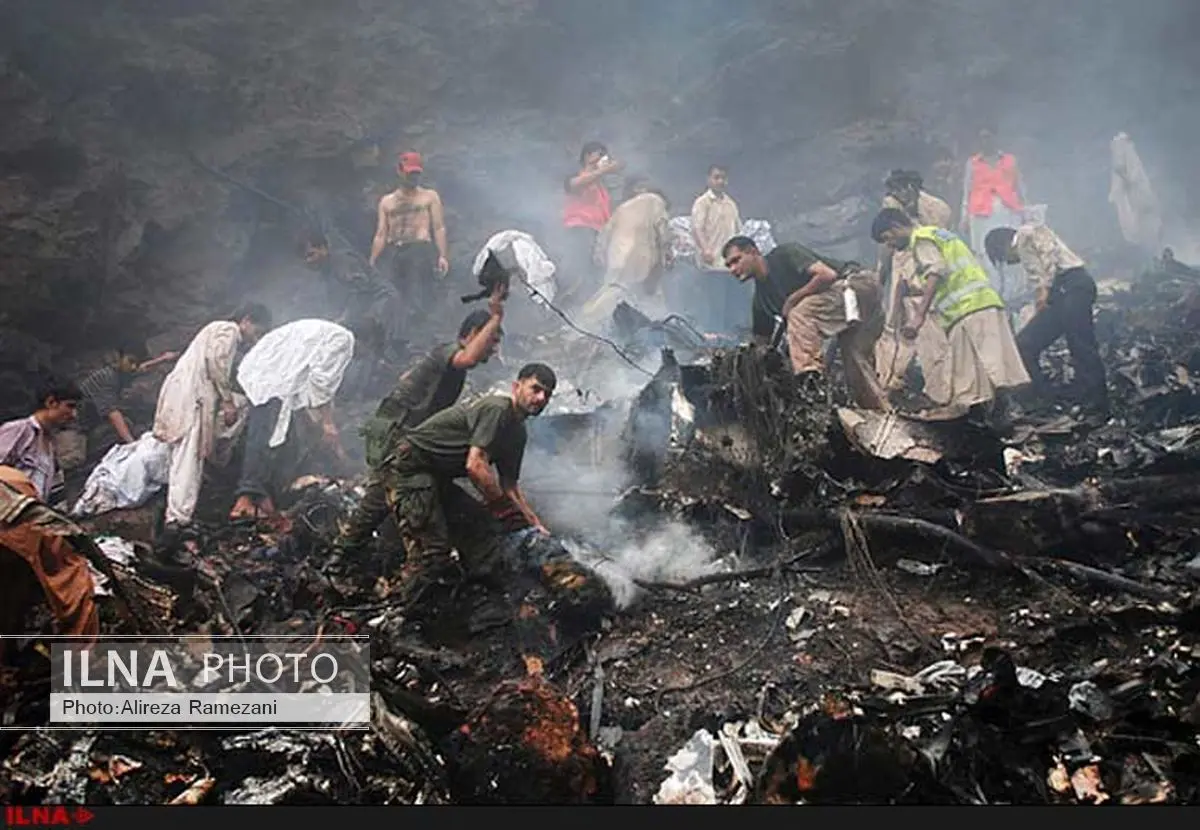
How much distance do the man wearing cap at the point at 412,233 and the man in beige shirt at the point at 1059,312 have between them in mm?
3998

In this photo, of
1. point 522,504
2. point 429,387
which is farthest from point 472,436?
point 429,387

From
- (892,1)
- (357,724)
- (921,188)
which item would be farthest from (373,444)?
(892,1)

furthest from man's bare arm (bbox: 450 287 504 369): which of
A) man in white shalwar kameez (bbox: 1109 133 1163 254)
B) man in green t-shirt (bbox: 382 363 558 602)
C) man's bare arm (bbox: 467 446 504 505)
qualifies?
man in white shalwar kameez (bbox: 1109 133 1163 254)

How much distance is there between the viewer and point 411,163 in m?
6.43

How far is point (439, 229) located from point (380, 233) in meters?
0.49

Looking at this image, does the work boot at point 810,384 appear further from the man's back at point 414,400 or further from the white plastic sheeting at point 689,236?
the man's back at point 414,400

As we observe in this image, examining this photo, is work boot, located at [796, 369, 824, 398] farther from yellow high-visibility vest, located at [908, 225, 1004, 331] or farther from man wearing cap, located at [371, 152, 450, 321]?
man wearing cap, located at [371, 152, 450, 321]

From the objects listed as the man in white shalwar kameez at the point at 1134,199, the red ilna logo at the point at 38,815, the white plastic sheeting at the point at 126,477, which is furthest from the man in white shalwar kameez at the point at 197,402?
the man in white shalwar kameez at the point at 1134,199

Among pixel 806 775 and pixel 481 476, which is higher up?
pixel 481 476

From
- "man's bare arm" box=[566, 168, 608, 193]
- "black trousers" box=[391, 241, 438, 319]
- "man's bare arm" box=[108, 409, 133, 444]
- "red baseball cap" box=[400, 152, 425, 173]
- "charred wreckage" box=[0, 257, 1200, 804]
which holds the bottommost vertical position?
"charred wreckage" box=[0, 257, 1200, 804]

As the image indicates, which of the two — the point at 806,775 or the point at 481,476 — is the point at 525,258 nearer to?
the point at 481,476

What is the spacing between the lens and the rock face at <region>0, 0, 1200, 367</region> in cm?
604

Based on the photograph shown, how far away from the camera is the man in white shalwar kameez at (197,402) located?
16.5ft

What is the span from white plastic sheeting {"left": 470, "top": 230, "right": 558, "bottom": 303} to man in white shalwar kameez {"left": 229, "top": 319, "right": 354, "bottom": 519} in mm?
1174
